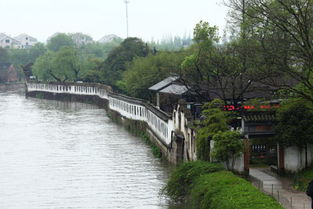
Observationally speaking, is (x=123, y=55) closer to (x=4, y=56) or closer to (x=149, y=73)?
(x=149, y=73)

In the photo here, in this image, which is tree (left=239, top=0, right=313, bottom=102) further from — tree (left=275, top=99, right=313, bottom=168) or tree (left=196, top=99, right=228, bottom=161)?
tree (left=196, top=99, right=228, bottom=161)

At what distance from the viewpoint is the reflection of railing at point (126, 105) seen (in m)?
45.2

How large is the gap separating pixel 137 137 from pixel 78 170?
15780 millimetres

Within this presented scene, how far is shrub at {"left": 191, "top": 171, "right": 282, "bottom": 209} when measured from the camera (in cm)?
1909

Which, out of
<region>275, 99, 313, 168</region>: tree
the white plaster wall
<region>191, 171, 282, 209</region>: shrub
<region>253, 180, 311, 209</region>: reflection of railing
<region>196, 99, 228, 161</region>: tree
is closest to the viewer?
<region>191, 171, 282, 209</region>: shrub

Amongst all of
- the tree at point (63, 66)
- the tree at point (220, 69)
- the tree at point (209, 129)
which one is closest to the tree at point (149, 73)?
the tree at point (220, 69)

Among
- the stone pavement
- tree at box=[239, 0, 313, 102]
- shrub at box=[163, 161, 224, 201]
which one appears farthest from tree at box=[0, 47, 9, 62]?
the stone pavement

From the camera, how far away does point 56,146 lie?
175 feet

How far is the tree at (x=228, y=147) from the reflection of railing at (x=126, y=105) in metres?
14.0

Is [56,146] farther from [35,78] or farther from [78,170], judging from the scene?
[35,78]

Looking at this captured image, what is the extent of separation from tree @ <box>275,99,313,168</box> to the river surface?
6682 millimetres

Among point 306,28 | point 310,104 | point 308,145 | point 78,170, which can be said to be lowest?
point 78,170

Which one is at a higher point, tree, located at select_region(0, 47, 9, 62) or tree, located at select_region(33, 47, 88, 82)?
tree, located at select_region(0, 47, 9, 62)

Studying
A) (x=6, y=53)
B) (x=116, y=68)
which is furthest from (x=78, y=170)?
(x=6, y=53)
